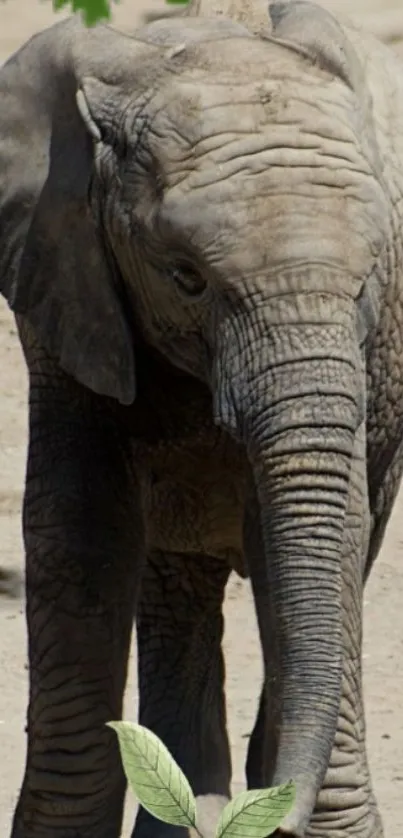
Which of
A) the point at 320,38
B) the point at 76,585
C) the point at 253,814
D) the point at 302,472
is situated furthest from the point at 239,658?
the point at 253,814

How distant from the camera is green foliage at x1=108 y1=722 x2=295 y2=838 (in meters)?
2.08

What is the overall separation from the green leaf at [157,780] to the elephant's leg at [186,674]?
2867mm

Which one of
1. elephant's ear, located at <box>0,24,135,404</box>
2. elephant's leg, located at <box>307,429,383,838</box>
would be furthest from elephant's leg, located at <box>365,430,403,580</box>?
elephant's ear, located at <box>0,24,135,404</box>

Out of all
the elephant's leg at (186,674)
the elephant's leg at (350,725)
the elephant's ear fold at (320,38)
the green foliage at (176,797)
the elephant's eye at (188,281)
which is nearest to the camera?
the green foliage at (176,797)

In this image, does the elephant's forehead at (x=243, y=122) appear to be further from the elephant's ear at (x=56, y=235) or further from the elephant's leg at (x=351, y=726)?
the elephant's leg at (x=351, y=726)

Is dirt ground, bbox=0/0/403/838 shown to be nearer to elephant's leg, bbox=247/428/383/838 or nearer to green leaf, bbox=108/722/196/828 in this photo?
elephant's leg, bbox=247/428/383/838

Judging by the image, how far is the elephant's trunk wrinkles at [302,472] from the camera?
3.48 metres

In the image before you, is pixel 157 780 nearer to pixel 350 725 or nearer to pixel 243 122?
pixel 243 122

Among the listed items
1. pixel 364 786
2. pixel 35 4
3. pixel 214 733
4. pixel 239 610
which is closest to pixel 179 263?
pixel 364 786

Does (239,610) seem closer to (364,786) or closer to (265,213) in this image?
(364,786)

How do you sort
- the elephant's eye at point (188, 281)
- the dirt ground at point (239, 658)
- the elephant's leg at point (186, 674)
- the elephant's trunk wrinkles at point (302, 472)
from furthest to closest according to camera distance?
the dirt ground at point (239, 658) → the elephant's leg at point (186, 674) → the elephant's eye at point (188, 281) → the elephant's trunk wrinkles at point (302, 472)

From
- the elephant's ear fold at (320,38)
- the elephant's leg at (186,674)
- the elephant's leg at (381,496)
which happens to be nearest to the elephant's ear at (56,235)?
the elephant's ear fold at (320,38)

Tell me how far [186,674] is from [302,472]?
1.74 meters

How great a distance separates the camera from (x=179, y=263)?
12.2 feet
